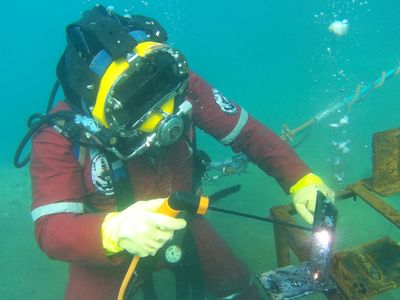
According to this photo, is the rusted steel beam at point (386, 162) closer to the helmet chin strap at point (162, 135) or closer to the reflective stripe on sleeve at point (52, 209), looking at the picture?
the helmet chin strap at point (162, 135)

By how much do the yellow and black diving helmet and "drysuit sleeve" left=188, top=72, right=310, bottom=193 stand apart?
678 mm

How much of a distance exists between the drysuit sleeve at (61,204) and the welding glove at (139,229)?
70mm

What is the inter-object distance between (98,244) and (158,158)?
86cm

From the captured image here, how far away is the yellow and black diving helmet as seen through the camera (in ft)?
6.11

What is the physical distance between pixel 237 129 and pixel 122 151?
1138 mm

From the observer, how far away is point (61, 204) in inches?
84.8

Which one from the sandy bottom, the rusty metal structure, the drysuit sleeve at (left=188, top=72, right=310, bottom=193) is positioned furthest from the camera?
the sandy bottom

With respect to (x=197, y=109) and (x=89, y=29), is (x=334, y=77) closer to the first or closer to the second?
(x=197, y=109)

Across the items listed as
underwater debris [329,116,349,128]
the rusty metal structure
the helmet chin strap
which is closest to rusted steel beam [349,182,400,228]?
the rusty metal structure

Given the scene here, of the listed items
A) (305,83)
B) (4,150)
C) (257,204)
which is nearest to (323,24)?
(305,83)

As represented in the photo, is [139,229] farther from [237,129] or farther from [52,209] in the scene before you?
[237,129]

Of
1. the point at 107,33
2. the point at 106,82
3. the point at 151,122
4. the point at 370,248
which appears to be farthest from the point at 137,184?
the point at 370,248

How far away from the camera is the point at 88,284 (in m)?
2.85

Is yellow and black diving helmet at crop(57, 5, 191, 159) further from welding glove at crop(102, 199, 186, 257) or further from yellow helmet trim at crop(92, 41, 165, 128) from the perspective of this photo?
welding glove at crop(102, 199, 186, 257)
